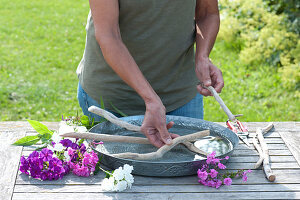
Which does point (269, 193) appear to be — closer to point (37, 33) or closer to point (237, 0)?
point (237, 0)

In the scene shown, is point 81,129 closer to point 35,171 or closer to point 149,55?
point 35,171

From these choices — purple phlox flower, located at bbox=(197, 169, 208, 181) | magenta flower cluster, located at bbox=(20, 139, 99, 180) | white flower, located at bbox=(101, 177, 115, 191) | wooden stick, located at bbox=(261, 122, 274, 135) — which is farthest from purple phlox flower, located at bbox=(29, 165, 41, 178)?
wooden stick, located at bbox=(261, 122, 274, 135)

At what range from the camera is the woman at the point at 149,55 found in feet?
5.23

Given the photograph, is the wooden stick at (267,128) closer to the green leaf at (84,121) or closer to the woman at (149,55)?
the woman at (149,55)

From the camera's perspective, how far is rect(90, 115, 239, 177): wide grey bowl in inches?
54.6

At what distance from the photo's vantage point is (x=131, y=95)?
1.88 meters

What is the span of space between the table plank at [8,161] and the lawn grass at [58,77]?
215 centimetres

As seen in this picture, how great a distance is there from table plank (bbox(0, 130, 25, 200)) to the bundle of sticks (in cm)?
80

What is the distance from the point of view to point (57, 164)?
1.42 meters

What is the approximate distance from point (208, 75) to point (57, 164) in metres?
0.69

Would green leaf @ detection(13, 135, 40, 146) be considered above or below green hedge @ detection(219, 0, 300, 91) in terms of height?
above

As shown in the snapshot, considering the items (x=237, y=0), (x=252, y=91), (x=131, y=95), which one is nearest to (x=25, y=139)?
(x=131, y=95)

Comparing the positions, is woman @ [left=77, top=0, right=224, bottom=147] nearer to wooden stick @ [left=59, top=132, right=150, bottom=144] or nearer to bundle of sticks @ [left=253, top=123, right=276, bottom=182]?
wooden stick @ [left=59, top=132, right=150, bottom=144]

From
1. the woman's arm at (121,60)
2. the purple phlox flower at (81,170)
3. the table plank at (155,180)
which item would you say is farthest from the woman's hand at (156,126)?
the purple phlox flower at (81,170)
